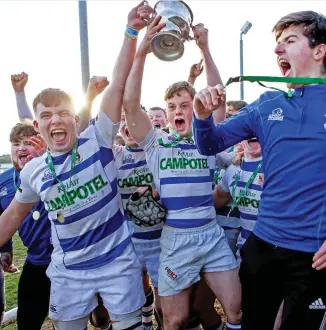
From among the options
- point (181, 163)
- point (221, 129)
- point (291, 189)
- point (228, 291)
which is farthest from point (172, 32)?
point (228, 291)

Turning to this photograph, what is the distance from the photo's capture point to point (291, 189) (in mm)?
1853

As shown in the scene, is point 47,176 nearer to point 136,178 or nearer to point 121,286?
point 121,286

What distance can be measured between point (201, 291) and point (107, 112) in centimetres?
175

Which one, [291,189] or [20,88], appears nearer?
[291,189]

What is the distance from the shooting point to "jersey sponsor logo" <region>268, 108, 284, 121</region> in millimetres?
1946

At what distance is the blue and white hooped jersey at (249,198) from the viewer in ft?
10.2

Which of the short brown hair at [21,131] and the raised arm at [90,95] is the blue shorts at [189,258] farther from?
the short brown hair at [21,131]

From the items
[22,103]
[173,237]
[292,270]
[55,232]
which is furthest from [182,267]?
[22,103]

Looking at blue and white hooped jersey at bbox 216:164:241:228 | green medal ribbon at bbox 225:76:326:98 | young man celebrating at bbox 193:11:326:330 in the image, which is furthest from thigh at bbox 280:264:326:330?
blue and white hooped jersey at bbox 216:164:241:228

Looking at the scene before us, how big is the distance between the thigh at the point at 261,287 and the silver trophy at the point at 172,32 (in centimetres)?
121

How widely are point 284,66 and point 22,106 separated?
2.74 metres

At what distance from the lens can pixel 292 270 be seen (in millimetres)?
1818

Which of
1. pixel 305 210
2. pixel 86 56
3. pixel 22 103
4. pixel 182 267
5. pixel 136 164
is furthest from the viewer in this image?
pixel 86 56

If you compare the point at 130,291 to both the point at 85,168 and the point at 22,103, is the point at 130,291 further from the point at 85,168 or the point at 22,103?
the point at 22,103
